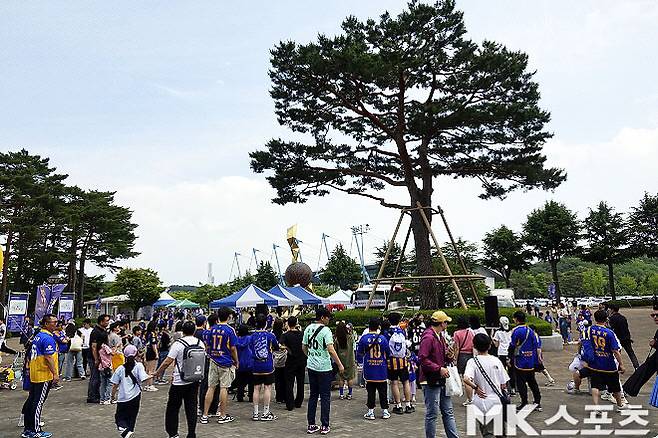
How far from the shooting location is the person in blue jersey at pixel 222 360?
824cm

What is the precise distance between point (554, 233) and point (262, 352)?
148 feet

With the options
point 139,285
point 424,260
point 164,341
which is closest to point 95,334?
point 164,341

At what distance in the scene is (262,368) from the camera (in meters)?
8.35

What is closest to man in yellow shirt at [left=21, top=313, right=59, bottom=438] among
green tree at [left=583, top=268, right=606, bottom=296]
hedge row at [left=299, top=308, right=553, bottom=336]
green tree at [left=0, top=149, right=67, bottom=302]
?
hedge row at [left=299, top=308, right=553, bottom=336]

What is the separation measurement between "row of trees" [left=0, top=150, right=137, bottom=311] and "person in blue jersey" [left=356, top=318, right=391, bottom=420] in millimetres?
34194

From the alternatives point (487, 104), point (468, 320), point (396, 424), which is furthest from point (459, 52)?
point (396, 424)

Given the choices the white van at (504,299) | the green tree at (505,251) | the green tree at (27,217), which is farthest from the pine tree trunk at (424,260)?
the green tree at (505,251)

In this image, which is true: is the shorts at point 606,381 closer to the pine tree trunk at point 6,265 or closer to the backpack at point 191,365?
the backpack at point 191,365

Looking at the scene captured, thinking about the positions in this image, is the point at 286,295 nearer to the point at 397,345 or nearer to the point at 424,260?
the point at 424,260

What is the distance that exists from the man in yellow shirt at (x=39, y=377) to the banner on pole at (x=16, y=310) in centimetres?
1502

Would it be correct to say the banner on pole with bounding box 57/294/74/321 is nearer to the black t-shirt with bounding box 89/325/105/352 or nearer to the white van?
the black t-shirt with bounding box 89/325/105/352

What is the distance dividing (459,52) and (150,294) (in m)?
39.9

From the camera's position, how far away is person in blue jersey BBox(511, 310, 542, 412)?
8.62 meters

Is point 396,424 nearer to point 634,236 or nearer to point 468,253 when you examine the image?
point 468,253
